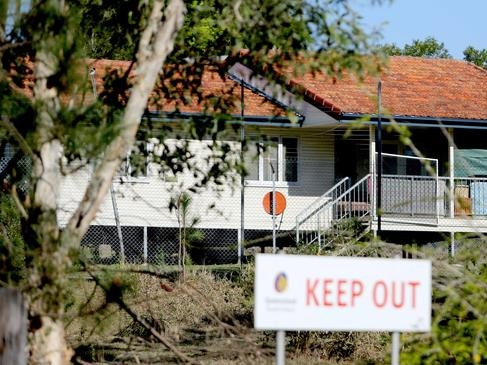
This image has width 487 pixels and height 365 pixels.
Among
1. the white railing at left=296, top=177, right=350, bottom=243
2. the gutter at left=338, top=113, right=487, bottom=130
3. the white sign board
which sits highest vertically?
the gutter at left=338, top=113, right=487, bottom=130

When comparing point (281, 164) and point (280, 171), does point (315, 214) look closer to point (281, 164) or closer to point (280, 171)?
point (280, 171)

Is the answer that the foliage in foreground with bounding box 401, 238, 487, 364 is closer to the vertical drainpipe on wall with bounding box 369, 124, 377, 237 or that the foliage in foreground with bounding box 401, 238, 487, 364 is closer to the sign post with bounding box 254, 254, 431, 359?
the sign post with bounding box 254, 254, 431, 359

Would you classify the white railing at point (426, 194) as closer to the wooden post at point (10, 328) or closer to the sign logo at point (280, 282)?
the sign logo at point (280, 282)

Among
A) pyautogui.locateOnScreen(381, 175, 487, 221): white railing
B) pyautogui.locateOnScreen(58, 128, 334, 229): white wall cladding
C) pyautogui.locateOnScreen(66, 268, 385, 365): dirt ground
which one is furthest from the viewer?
pyautogui.locateOnScreen(58, 128, 334, 229): white wall cladding

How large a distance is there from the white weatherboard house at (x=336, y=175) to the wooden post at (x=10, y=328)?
18.5 metres

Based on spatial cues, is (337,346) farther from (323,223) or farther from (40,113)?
(323,223)

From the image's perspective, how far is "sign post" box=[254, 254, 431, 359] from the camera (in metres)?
6.35

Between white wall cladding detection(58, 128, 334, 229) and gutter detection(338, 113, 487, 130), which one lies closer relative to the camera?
white wall cladding detection(58, 128, 334, 229)

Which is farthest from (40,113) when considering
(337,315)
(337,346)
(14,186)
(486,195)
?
(486,195)

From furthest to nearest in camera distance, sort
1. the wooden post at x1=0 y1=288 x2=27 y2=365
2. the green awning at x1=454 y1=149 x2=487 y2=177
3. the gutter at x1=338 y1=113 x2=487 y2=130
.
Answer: the green awning at x1=454 y1=149 x2=487 y2=177
the gutter at x1=338 y1=113 x2=487 y2=130
the wooden post at x1=0 y1=288 x2=27 y2=365

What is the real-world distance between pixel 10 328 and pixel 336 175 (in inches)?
950

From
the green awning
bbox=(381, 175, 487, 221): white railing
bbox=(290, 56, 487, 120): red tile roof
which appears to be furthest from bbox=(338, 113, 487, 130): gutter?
bbox=(381, 175, 487, 221): white railing

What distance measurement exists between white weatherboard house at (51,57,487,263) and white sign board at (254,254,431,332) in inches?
729

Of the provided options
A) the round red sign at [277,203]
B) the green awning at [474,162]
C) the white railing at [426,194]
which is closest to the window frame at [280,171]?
the round red sign at [277,203]
